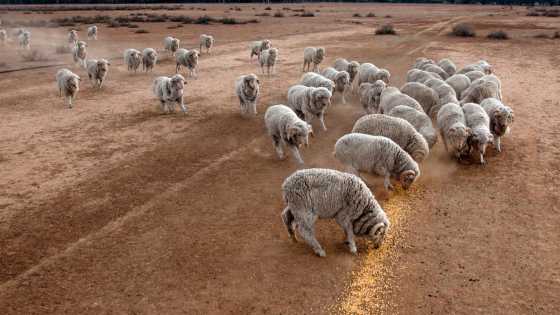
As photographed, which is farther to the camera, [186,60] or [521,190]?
[186,60]

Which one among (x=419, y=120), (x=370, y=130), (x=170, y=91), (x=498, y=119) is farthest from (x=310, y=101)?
(x=170, y=91)

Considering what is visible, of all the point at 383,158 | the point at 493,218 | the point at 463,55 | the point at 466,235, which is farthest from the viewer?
the point at 463,55

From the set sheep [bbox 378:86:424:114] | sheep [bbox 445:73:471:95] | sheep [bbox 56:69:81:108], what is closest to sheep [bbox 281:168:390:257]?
sheep [bbox 378:86:424:114]

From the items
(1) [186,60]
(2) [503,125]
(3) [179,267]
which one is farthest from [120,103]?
(2) [503,125]

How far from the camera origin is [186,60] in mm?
19781

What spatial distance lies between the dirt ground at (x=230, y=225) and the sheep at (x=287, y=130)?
1.46ft

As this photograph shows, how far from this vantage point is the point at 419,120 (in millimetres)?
9852

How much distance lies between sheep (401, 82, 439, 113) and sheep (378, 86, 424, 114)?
0.69 m

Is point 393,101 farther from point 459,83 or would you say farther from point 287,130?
point 287,130

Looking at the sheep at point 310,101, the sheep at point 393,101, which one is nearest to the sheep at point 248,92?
the sheep at point 310,101

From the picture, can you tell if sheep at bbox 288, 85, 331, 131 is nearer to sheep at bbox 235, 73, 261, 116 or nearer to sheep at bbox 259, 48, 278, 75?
sheep at bbox 235, 73, 261, 116

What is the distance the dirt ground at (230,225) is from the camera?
5504 millimetres

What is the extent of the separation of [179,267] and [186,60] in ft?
50.3

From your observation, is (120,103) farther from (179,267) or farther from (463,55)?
(463,55)
